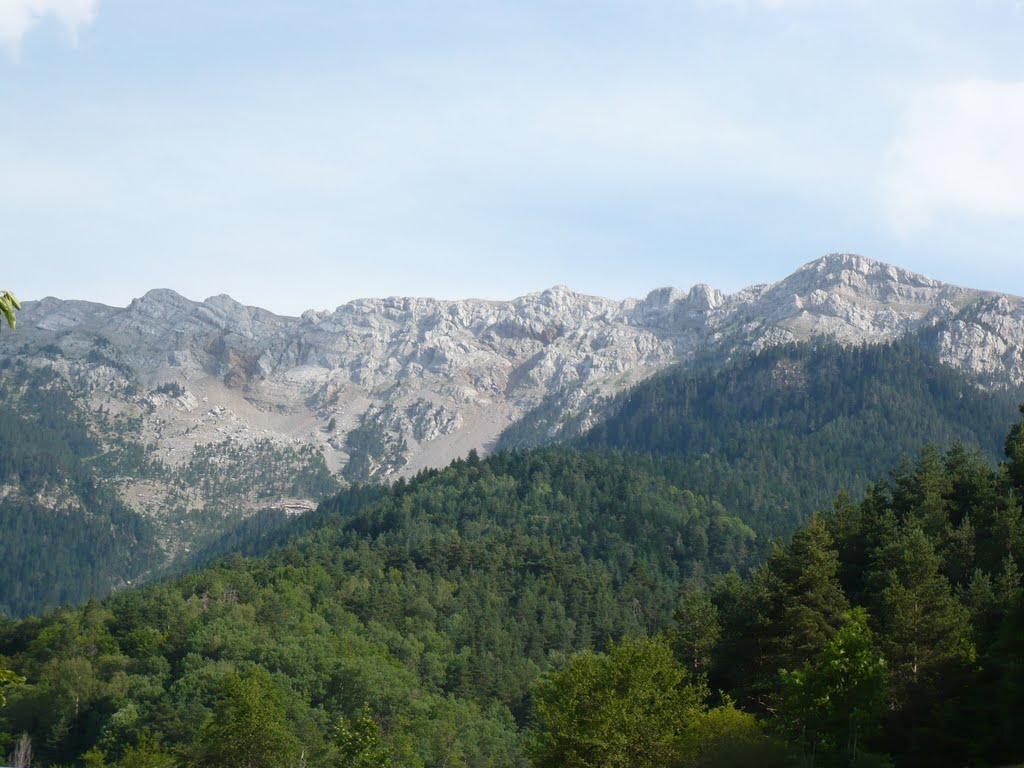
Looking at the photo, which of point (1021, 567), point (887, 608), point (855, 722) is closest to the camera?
point (855, 722)

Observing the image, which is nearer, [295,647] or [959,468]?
[959,468]

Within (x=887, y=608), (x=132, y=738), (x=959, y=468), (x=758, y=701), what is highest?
(x=959, y=468)

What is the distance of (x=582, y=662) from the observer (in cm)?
7269

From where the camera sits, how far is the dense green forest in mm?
62281

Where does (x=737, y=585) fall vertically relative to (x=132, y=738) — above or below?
above

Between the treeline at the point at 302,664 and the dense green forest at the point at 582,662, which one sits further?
the treeline at the point at 302,664

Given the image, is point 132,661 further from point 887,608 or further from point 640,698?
point 887,608

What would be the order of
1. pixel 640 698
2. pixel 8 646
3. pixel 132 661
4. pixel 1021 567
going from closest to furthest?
pixel 640 698 → pixel 1021 567 → pixel 132 661 → pixel 8 646

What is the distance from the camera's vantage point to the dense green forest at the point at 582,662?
62281 millimetres

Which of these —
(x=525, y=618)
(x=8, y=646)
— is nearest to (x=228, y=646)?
(x=8, y=646)

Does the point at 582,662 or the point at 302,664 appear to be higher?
the point at 582,662

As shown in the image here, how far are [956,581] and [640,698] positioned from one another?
117 ft

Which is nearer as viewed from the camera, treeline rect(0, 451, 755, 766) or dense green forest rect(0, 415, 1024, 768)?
dense green forest rect(0, 415, 1024, 768)

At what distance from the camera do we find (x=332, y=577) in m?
192
